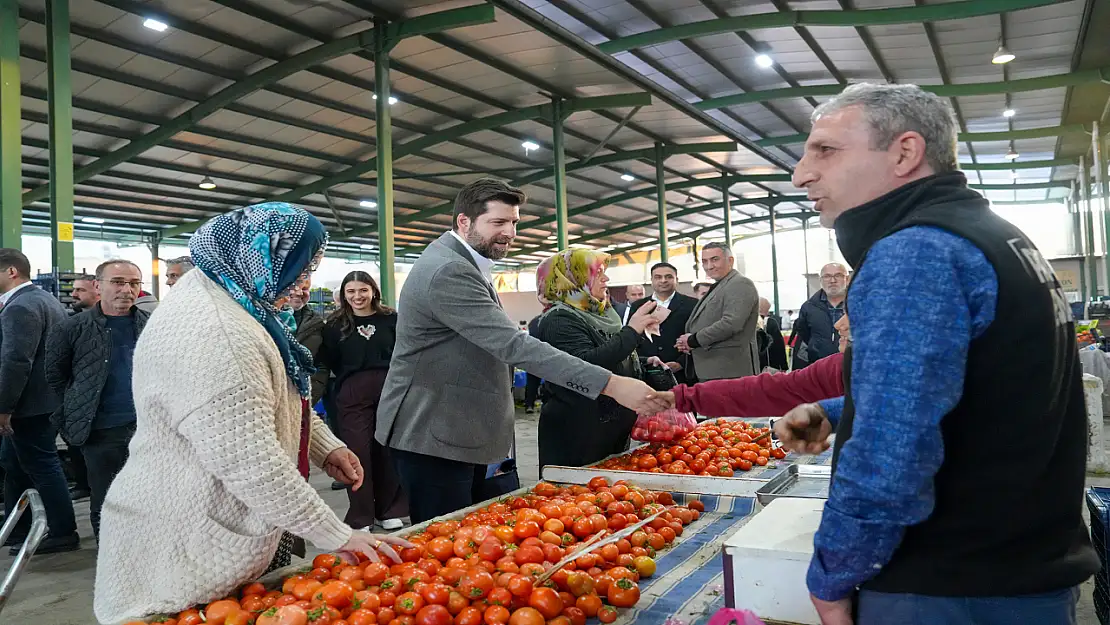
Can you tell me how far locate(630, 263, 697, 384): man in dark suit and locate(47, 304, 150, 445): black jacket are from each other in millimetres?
3631

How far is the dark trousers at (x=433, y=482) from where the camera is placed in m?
2.45

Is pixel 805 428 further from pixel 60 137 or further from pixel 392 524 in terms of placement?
pixel 60 137

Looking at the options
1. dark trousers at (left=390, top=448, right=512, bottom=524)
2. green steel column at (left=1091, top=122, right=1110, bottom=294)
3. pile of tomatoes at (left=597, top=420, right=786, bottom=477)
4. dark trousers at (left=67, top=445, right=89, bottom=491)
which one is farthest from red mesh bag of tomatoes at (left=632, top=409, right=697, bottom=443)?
green steel column at (left=1091, top=122, right=1110, bottom=294)

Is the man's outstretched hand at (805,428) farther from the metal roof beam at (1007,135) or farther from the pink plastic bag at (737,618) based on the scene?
the metal roof beam at (1007,135)

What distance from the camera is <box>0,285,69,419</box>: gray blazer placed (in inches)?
167

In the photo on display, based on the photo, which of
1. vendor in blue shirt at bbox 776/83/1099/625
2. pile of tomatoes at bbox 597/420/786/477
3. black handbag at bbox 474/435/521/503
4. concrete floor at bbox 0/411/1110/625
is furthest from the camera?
concrete floor at bbox 0/411/1110/625

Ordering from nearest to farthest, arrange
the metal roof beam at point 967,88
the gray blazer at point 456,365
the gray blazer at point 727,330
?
the gray blazer at point 456,365 → the gray blazer at point 727,330 → the metal roof beam at point 967,88

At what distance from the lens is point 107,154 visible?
11945 mm

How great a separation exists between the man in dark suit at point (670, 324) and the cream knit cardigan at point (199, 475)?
14.4 ft

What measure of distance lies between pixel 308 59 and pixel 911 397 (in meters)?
9.51

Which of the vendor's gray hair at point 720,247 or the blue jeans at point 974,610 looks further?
the vendor's gray hair at point 720,247

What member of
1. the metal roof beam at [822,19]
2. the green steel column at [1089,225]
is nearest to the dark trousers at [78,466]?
the metal roof beam at [822,19]

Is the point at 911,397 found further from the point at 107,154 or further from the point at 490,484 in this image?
the point at 107,154

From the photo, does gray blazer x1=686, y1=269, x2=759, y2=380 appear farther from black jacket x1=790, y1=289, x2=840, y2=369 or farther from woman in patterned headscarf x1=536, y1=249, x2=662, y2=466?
woman in patterned headscarf x1=536, y1=249, x2=662, y2=466
